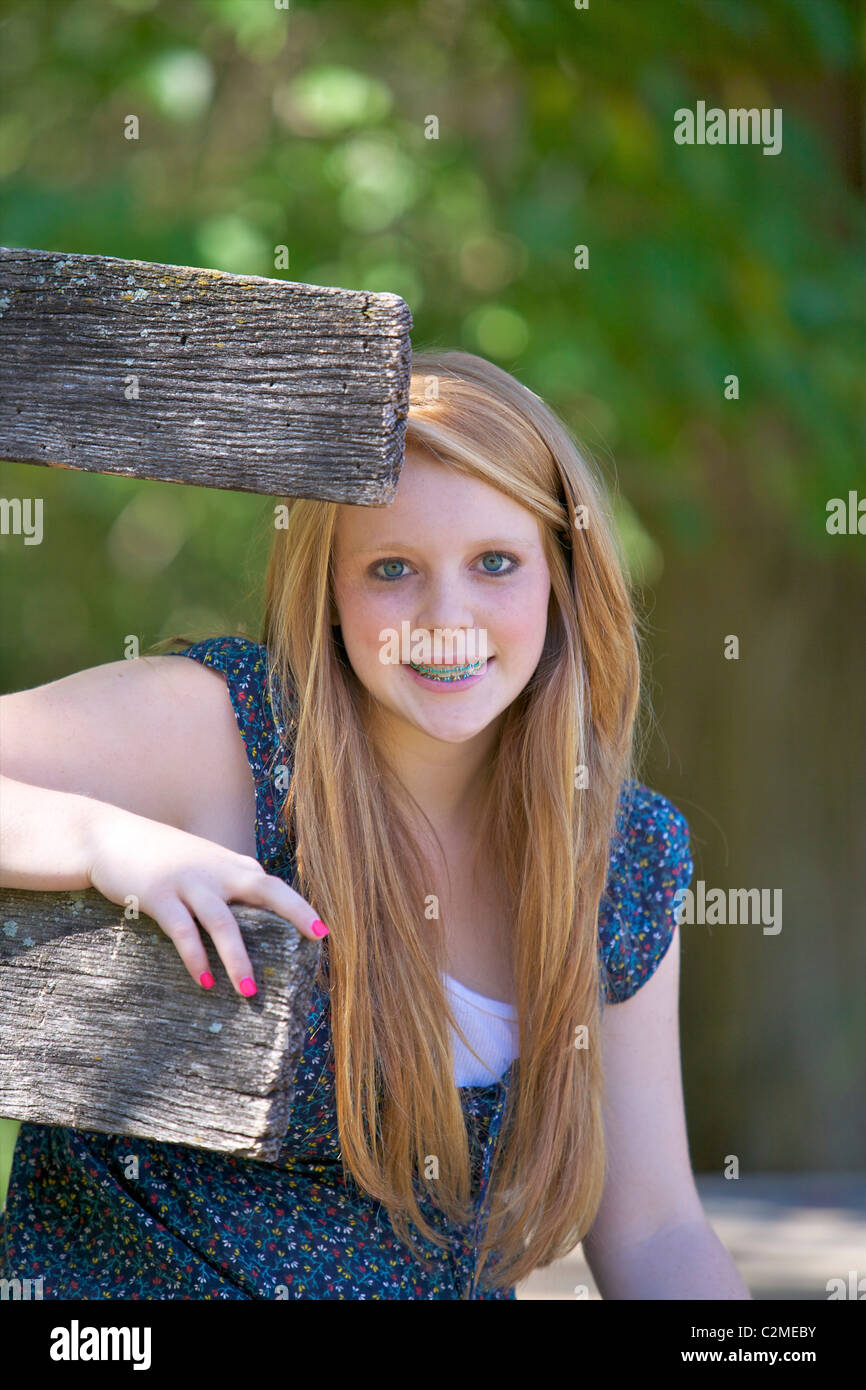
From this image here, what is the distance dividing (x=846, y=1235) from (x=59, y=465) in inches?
76.2

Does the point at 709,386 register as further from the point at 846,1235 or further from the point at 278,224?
the point at 846,1235

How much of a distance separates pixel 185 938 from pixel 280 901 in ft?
0.24

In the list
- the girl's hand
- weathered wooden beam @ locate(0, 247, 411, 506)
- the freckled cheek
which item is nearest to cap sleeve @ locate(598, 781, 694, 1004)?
the freckled cheek

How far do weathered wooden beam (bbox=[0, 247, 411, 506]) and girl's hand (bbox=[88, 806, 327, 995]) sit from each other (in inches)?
10.1

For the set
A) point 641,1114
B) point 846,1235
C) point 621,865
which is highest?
point 621,865

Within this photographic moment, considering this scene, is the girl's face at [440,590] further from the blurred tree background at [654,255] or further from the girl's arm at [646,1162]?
the blurred tree background at [654,255]

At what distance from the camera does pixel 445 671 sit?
162cm

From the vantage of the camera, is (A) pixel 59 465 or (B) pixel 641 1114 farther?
(B) pixel 641 1114

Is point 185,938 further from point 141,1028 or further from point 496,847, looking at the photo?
point 496,847

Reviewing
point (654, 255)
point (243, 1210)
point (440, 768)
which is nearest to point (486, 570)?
point (440, 768)

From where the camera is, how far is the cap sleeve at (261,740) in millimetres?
1661

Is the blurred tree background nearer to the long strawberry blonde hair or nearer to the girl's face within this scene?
the long strawberry blonde hair
